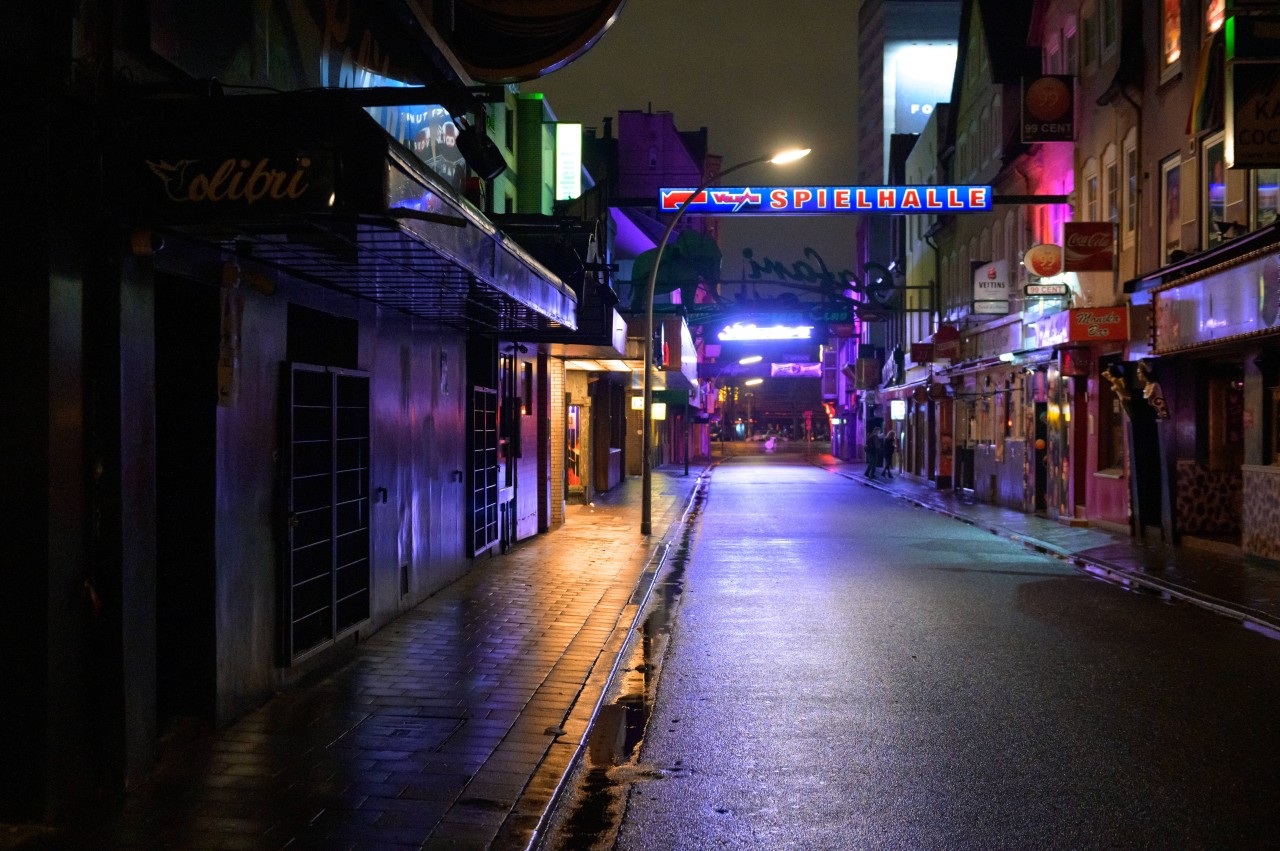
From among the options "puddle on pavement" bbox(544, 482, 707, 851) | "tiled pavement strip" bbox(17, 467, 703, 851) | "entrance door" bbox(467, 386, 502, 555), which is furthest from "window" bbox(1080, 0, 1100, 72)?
"tiled pavement strip" bbox(17, 467, 703, 851)

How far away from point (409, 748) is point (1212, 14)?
15887mm

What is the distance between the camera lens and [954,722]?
6941mm

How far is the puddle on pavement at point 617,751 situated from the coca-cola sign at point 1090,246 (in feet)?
41.2

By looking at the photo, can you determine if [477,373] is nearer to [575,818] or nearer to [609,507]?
[575,818]

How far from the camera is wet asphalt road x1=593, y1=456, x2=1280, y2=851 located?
5145mm

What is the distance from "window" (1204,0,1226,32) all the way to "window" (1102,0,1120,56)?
3.57 metres

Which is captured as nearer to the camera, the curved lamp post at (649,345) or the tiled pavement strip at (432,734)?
the tiled pavement strip at (432,734)

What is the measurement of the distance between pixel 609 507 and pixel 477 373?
1215cm

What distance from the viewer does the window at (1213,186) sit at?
53.4 feet

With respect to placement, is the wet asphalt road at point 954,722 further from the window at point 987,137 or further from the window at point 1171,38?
the window at point 987,137

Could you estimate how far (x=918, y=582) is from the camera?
13492mm

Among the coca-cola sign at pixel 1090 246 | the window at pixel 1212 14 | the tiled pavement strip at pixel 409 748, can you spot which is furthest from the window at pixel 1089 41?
the tiled pavement strip at pixel 409 748

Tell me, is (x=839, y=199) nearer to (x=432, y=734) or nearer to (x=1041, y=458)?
(x=1041, y=458)

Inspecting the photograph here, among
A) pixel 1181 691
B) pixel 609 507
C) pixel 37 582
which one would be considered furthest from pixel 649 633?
pixel 609 507
